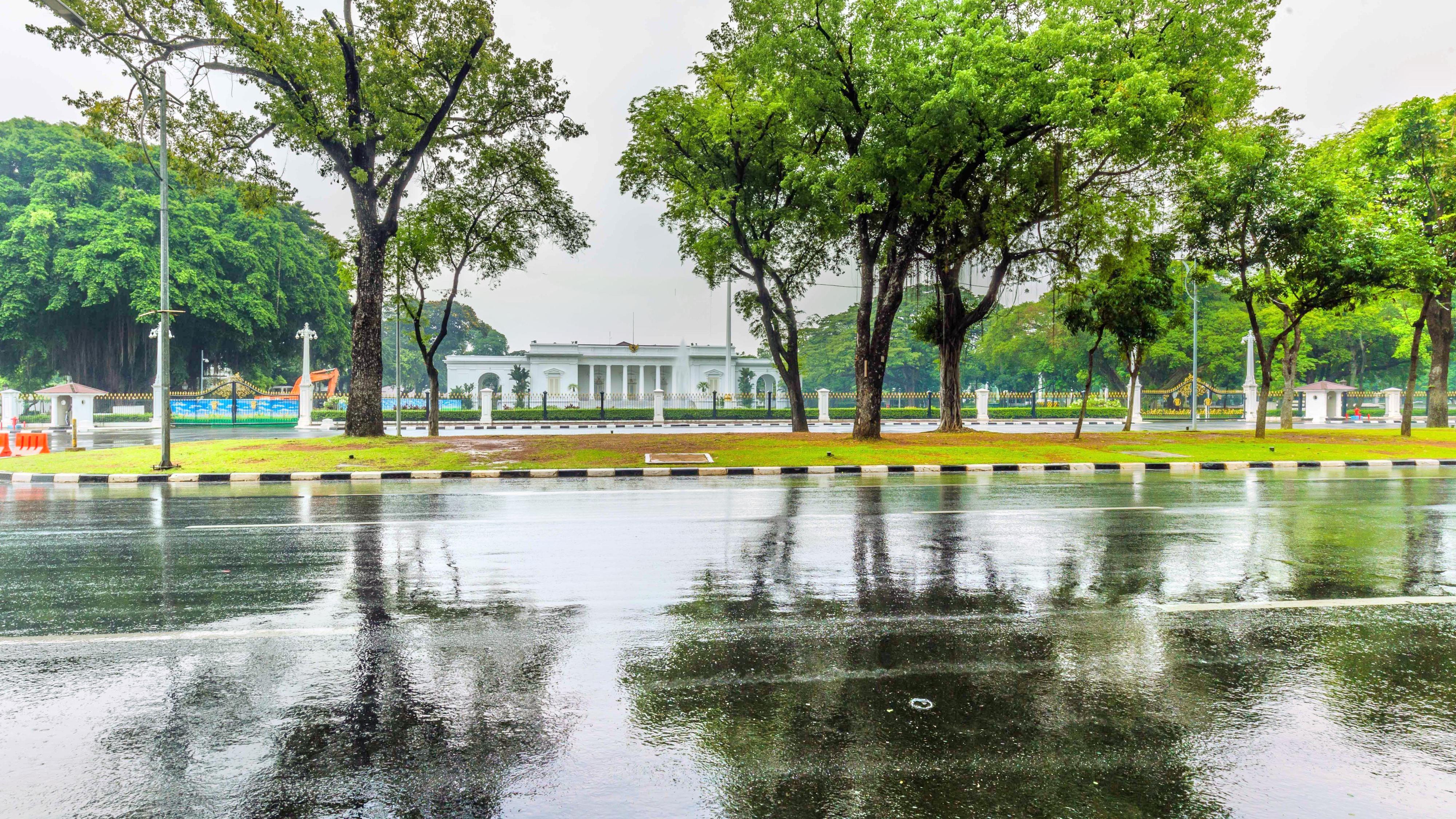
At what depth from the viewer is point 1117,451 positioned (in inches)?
797

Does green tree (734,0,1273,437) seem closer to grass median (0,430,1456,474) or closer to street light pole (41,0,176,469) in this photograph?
grass median (0,430,1456,474)

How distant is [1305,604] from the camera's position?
221 inches

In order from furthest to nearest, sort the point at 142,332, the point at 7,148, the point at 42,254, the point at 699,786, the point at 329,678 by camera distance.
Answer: the point at 142,332 → the point at 7,148 → the point at 42,254 → the point at 329,678 → the point at 699,786

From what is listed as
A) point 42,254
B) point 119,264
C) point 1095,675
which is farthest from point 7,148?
point 1095,675

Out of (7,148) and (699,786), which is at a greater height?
(7,148)

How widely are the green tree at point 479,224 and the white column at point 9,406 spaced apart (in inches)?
737

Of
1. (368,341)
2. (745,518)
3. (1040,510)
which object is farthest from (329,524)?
(368,341)

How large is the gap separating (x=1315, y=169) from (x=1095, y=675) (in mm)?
25949

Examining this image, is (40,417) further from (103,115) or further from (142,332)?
(103,115)

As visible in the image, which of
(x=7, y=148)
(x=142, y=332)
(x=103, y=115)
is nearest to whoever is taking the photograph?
(x=103, y=115)

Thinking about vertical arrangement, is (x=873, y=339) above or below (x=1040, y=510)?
above

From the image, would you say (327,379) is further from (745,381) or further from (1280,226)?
(1280,226)

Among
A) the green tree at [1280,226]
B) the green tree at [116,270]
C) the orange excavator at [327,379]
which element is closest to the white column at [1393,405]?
the green tree at [1280,226]

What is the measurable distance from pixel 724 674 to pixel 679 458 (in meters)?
14.1
